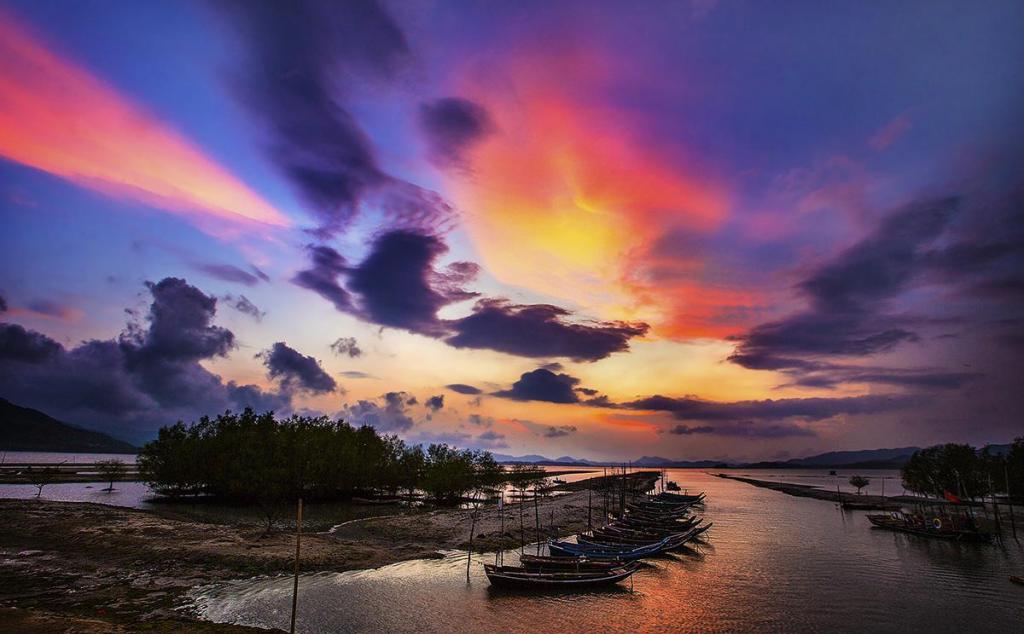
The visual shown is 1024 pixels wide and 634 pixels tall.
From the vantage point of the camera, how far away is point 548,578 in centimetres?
3603

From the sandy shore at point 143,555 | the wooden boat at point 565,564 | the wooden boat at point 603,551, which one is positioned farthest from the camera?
the wooden boat at point 603,551

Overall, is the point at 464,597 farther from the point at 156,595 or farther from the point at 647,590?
the point at 156,595

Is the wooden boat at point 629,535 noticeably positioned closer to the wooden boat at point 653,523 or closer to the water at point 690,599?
the water at point 690,599

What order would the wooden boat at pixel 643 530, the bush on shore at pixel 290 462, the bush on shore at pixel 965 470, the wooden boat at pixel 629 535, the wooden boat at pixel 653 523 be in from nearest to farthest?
the wooden boat at pixel 629 535
the wooden boat at pixel 643 530
the wooden boat at pixel 653 523
the bush on shore at pixel 290 462
the bush on shore at pixel 965 470

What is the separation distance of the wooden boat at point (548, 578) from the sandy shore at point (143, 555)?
11.1m

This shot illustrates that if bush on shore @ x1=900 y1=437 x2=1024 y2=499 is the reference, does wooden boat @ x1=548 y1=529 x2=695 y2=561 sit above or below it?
below

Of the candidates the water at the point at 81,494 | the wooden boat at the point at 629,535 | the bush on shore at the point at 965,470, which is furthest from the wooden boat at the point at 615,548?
the bush on shore at the point at 965,470

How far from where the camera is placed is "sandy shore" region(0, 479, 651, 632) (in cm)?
2559

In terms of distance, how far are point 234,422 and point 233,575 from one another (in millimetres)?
62632

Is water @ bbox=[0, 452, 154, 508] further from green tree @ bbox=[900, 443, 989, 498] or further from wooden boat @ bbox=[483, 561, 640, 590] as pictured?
green tree @ bbox=[900, 443, 989, 498]

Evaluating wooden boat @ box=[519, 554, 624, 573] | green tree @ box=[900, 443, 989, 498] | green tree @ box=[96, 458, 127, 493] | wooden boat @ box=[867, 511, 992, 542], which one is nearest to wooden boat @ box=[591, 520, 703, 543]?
wooden boat @ box=[519, 554, 624, 573]

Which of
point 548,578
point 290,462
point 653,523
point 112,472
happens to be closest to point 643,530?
point 653,523

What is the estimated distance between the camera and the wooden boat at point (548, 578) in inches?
1396

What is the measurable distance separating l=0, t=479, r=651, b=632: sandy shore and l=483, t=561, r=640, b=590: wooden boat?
11.1m
